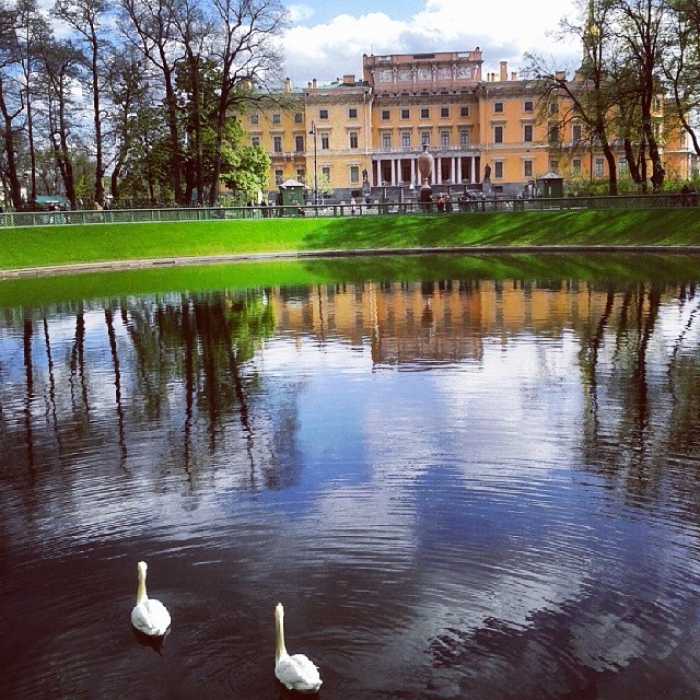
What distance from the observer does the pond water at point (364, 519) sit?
5684 millimetres

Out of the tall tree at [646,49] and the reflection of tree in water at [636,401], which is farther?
the tall tree at [646,49]

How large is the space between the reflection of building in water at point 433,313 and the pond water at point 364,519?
0.58 meters

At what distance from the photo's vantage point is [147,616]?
6.00 metres

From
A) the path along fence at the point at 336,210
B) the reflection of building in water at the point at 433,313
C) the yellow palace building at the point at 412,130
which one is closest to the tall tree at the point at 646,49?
the path along fence at the point at 336,210

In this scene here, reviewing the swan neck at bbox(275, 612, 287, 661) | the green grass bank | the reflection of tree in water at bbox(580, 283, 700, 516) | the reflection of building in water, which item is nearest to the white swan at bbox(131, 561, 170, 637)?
the swan neck at bbox(275, 612, 287, 661)

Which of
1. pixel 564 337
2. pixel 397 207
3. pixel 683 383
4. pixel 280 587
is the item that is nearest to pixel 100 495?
pixel 280 587

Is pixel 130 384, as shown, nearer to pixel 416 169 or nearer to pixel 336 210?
pixel 336 210

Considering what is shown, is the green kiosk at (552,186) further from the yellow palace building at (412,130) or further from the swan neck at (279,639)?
the swan neck at (279,639)

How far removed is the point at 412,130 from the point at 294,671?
313ft

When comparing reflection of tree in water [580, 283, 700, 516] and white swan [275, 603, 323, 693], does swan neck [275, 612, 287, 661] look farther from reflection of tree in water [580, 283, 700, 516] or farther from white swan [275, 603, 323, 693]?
reflection of tree in water [580, 283, 700, 516]

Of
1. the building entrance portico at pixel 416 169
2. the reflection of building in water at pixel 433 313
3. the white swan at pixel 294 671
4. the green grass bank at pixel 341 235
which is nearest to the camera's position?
the white swan at pixel 294 671

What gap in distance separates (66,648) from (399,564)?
2.59m

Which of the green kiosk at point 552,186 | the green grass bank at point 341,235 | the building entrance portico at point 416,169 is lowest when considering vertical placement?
the green grass bank at point 341,235

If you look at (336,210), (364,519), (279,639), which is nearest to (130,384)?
(364,519)
